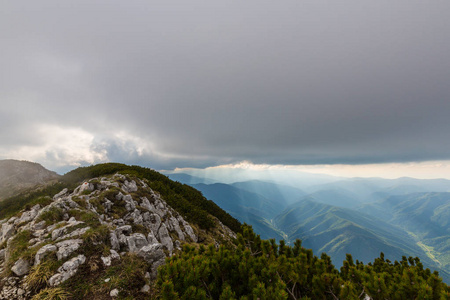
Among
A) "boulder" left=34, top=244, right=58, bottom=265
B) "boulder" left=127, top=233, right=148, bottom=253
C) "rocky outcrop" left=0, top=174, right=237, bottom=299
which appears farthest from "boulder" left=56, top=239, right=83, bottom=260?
"boulder" left=127, top=233, right=148, bottom=253

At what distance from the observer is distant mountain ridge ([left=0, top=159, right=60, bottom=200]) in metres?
65.7

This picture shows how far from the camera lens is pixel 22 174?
2840 inches

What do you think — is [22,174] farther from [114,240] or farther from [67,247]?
[67,247]

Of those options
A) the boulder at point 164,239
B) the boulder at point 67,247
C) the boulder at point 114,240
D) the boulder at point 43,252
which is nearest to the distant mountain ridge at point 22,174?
the boulder at point 164,239

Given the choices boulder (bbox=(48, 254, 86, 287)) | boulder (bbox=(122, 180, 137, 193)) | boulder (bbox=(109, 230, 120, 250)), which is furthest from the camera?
boulder (bbox=(122, 180, 137, 193))

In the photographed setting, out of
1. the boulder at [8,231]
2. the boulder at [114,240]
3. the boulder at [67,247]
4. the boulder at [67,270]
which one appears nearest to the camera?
the boulder at [67,270]

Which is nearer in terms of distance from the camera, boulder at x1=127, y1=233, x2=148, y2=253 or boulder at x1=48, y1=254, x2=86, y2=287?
boulder at x1=48, y1=254, x2=86, y2=287

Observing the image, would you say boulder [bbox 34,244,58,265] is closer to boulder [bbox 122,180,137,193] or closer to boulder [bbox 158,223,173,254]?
boulder [bbox 158,223,173,254]

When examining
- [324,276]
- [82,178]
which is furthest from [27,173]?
[324,276]

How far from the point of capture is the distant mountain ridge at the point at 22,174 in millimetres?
65650

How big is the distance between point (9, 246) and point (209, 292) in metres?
14.0

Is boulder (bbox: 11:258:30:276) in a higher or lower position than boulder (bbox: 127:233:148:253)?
higher

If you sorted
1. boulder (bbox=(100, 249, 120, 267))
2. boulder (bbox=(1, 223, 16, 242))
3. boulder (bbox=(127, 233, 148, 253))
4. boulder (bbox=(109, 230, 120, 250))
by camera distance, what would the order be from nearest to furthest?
boulder (bbox=(100, 249, 120, 267)) < boulder (bbox=(109, 230, 120, 250)) < boulder (bbox=(127, 233, 148, 253)) < boulder (bbox=(1, 223, 16, 242))

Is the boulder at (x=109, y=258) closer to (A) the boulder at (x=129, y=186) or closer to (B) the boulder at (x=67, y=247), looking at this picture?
(B) the boulder at (x=67, y=247)
